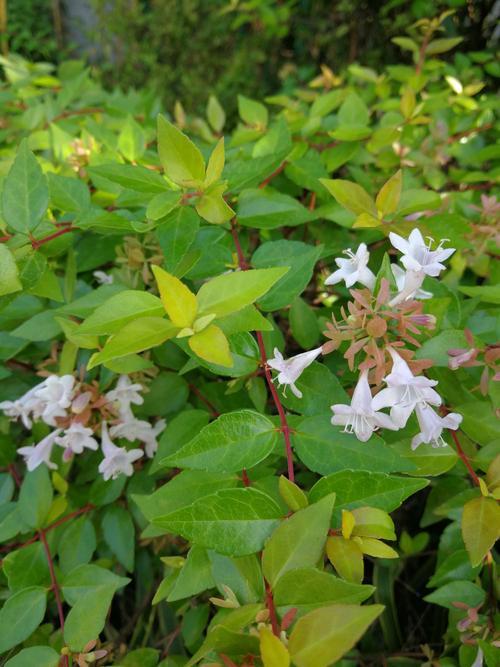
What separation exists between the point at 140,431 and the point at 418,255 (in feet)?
1.67

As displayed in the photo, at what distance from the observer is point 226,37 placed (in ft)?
12.6

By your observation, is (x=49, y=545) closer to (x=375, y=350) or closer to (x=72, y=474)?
(x=72, y=474)

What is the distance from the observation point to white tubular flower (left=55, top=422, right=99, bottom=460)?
818mm

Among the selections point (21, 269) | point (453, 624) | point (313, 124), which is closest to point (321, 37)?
point (313, 124)

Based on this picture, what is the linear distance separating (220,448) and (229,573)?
14 centimetres

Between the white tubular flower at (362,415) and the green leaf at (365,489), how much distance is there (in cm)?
4

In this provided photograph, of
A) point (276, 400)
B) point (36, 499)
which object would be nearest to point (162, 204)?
point (276, 400)

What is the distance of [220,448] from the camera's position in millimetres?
611

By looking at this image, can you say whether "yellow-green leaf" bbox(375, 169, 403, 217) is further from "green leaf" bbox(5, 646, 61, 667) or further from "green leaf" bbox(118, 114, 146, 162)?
"green leaf" bbox(5, 646, 61, 667)

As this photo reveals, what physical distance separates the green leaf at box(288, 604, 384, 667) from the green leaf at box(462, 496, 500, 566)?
0.74ft

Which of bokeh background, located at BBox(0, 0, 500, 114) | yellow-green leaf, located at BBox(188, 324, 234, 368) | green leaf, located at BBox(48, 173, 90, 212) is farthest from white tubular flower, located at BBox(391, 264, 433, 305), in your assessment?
bokeh background, located at BBox(0, 0, 500, 114)

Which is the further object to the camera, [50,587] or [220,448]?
[50,587]

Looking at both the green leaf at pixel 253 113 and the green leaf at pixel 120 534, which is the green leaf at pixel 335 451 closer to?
the green leaf at pixel 120 534

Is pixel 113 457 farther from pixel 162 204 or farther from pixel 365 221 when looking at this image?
pixel 365 221
